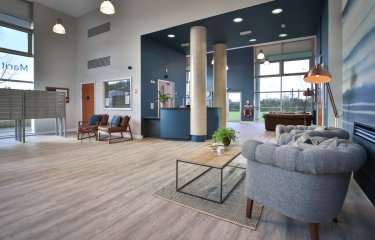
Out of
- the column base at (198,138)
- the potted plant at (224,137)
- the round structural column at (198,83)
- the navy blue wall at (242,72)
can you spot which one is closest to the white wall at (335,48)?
the potted plant at (224,137)

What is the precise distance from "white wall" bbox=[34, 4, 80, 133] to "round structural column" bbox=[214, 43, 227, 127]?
6191 mm

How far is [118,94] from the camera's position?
26.3 feet

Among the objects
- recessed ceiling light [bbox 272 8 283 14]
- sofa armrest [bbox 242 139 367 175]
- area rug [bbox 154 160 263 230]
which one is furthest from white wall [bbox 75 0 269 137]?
sofa armrest [bbox 242 139 367 175]

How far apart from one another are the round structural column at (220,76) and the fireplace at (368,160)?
5505 mm

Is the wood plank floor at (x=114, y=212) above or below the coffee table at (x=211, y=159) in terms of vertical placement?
below

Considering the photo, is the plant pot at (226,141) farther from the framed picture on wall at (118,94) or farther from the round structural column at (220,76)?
the framed picture on wall at (118,94)

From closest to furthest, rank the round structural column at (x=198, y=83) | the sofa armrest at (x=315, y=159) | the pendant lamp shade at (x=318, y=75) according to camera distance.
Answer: the sofa armrest at (x=315, y=159), the pendant lamp shade at (x=318, y=75), the round structural column at (x=198, y=83)

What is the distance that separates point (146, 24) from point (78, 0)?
3.23 meters

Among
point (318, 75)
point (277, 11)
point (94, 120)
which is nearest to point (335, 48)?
point (318, 75)

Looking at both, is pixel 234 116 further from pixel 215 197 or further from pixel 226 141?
pixel 215 197

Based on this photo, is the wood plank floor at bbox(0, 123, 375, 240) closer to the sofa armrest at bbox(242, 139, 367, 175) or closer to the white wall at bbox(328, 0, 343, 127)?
the sofa armrest at bbox(242, 139, 367, 175)

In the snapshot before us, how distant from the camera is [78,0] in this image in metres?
7.97

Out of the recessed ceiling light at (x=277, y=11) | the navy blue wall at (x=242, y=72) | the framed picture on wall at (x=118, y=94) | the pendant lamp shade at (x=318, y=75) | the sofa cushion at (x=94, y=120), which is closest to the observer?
the pendant lamp shade at (x=318, y=75)

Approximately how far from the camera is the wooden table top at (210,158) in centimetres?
240
